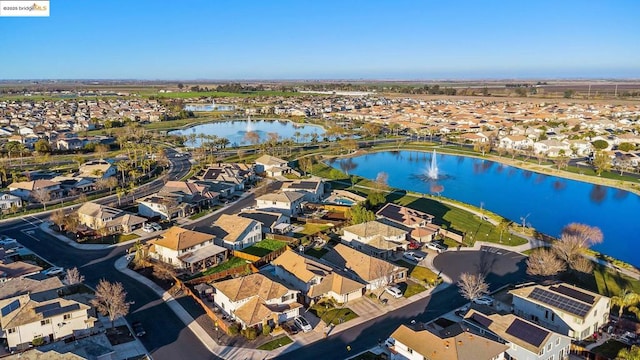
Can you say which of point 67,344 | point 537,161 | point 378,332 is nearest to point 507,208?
point 537,161

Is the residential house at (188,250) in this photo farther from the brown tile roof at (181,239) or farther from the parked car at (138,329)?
the parked car at (138,329)

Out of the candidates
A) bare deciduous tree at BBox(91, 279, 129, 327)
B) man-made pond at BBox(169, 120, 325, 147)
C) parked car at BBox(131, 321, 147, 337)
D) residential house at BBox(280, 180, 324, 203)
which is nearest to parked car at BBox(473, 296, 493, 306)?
parked car at BBox(131, 321, 147, 337)

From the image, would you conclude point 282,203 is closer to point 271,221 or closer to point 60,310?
point 271,221

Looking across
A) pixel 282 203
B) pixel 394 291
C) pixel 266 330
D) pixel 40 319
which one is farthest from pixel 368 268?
pixel 40 319

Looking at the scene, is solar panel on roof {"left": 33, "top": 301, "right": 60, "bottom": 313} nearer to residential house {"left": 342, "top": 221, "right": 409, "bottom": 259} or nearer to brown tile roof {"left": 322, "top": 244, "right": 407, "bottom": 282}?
brown tile roof {"left": 322, "top": 244, "right": 407, "bottom": 282}

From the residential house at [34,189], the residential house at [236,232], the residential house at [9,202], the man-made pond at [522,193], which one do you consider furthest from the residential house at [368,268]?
the residential house at [9,202]

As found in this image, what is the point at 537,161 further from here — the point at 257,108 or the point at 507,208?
the point at 257,108
